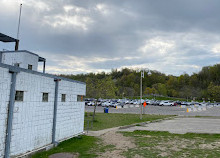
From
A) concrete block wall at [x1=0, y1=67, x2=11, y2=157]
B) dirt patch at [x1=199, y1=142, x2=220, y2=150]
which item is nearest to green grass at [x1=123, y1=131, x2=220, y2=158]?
dirt patch at [x1=199, y1=142, x2=220, y2=150]

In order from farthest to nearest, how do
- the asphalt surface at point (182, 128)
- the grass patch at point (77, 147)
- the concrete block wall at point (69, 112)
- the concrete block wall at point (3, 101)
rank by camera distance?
1. the asphalt surface at point (182, 128)
2. the concrete block wall at point (69, 112)
3. the grass patch at point (77, 147)
4. the concrete block wall at point (3, 101)

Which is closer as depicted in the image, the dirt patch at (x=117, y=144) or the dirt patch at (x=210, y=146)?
the dirt patch at (x=117, y=144)

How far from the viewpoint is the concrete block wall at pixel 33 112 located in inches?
272

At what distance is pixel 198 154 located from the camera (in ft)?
29.5

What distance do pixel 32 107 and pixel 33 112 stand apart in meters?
0.23

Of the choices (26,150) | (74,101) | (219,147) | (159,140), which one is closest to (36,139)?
(26,150)

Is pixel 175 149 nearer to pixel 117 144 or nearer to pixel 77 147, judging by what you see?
pixel 117 144

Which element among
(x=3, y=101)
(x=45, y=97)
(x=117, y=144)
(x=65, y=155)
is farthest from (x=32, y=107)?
(x=117, y=144)

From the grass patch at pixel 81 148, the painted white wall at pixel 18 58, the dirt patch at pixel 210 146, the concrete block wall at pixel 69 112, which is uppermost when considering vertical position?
the painted white wall at pixel 18 58

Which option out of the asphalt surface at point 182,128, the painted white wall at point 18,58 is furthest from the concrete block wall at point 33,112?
the asphalt surface at point 182,128

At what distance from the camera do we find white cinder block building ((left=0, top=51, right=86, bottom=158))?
697 cm

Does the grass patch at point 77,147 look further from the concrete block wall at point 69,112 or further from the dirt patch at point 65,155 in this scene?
the concrete block wall at point 69,112

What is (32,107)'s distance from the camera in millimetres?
8219

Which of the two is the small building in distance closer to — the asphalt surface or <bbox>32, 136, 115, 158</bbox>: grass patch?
<bbox>32, 136, 115, 158</bbox>: grass patch
